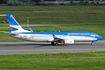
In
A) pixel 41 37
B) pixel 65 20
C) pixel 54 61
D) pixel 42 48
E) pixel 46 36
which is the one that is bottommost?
pixel 65 20

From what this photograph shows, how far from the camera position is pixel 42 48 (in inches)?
2111

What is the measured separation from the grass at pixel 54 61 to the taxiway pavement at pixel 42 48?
14.9 feet

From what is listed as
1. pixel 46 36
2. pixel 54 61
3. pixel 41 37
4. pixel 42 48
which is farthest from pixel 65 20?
pixel 54 61

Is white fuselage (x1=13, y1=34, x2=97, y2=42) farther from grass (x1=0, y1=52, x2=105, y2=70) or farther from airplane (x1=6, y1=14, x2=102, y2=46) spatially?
grass (x1=0, y1=52, x2=105, y2=70)

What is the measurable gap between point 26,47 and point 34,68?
19575mm

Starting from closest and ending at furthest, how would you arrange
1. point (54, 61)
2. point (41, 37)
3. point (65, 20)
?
point (54, 61) < point (41, 37) < point (65, 20)

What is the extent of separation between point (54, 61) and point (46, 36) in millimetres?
18529

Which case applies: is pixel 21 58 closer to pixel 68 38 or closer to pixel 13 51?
pixel 13 51

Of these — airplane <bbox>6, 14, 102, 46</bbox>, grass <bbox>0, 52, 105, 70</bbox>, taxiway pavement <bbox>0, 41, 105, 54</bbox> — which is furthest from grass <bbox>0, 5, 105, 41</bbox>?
grass <bbox>0, 52, 105, 70</bbox>

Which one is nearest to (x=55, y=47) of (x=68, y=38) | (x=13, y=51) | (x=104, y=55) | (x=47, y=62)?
(x=68, y=38)

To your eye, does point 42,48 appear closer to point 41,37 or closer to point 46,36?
point 41,37

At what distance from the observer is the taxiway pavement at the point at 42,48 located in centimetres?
4988

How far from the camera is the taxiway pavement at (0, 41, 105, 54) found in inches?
1964

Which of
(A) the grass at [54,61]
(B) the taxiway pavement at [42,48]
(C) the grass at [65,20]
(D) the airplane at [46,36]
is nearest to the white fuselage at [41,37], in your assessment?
(D) the airplane at [46,36]
